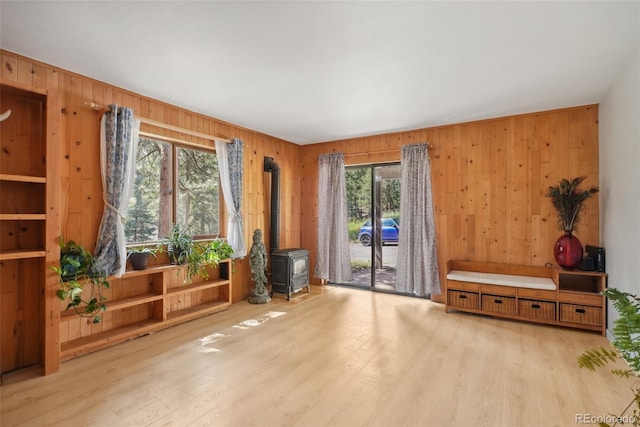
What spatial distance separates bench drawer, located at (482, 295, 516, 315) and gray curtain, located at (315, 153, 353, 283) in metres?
2.09

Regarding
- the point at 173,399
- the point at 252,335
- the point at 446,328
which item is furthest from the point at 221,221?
the point at 446,328

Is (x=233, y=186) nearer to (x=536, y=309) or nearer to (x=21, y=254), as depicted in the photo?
(x=21, y=254)

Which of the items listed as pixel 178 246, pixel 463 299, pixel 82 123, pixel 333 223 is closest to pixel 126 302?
pixel 178 246

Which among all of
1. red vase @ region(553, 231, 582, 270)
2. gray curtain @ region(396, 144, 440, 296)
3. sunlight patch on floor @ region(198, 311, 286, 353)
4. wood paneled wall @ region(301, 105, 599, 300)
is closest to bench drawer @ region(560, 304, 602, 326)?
red vase @ region(553, 231, 582, 270)

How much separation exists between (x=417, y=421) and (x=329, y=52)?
262 cm

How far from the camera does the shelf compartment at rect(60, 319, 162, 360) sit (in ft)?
8.70

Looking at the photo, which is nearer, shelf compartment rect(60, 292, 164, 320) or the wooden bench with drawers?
shelf compartment rect(60, 292, 164, 320)

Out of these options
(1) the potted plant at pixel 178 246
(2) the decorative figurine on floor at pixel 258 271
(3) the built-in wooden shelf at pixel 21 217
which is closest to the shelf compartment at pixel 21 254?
(3) the built-in wooden shelf at pixel 21 217

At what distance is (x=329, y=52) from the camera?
2.34 meters

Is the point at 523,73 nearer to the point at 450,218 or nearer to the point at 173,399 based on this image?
the point at 450,218

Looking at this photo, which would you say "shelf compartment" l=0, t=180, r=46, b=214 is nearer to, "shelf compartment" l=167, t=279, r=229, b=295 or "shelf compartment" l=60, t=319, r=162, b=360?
"shelf compartment" l=60, t=319, r=162, b=360

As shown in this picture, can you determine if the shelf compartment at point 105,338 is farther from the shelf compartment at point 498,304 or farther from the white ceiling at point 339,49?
Answer: the shelf compartment at point 498,304

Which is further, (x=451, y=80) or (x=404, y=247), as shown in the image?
(x=404, y=247)

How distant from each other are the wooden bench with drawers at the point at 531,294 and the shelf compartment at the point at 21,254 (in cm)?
415
